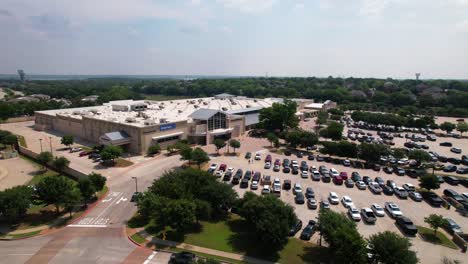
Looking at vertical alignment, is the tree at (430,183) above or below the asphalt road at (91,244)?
above

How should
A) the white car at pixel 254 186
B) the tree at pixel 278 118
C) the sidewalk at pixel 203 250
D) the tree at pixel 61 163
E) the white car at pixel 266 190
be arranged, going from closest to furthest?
the sidewalk at pixel 203 250 → the white car at pixel 266 190 → the white car at pixel 254 186 → the tree at pixel 61 163 → the tree at pixel 278 118

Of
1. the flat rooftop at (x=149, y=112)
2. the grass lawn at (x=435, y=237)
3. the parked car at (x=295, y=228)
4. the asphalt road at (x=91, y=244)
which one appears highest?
the flat rooftop at (x=149, y=112)

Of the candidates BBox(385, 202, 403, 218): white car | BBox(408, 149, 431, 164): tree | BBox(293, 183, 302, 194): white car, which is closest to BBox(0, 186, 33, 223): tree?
BBox(293, 183, 302, 194): white car

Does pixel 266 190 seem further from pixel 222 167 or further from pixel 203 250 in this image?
pixel 203 250

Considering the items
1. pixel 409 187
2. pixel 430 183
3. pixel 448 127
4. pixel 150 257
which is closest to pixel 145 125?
pixel 150 257

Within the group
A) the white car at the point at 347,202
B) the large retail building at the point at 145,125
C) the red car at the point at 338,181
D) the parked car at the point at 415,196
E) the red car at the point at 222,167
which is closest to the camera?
the white car at the point at 347,202

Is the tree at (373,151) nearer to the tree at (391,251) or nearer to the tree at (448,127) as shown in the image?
the tree at (391,251)

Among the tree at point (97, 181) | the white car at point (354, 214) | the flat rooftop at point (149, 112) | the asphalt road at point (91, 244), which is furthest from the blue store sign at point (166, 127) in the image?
the white car at point (354, 214)

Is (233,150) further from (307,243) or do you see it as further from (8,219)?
(8,219)
